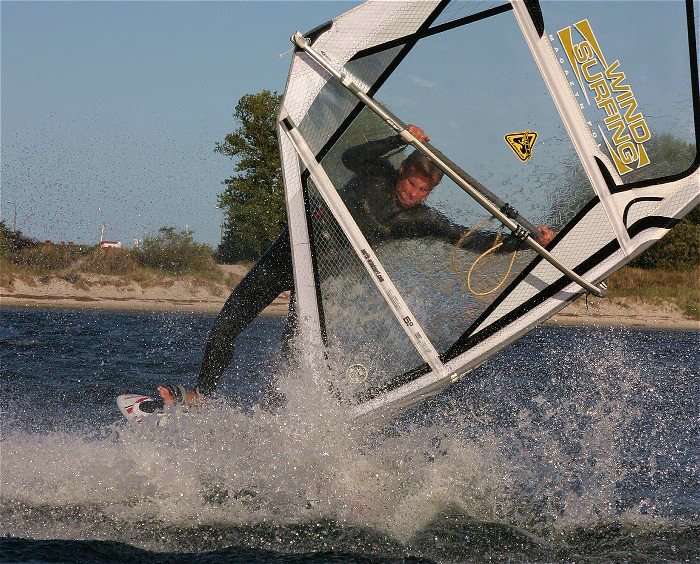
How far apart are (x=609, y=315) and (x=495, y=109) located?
22977 mm

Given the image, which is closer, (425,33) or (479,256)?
(425,33)

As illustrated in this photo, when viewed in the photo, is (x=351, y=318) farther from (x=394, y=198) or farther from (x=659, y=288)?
(x=659, y=288)

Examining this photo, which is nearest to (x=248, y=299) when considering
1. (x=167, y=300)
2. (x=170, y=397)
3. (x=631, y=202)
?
(x=170, y=397)

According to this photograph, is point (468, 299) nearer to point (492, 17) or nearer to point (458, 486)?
point (458, 486)

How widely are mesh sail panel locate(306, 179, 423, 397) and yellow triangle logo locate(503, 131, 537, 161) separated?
1238 millimetres

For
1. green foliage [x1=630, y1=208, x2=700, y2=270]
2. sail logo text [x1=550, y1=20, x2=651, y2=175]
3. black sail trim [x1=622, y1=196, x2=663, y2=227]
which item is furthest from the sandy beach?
sail logo text [x1=550, y1=20, x2=651, y2=175]

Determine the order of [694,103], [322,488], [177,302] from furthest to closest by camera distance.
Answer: [177,302], [322,488], [694,103]

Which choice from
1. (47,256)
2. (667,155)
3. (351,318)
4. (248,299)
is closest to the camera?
(667,155)

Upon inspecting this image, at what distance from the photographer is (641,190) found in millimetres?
5281

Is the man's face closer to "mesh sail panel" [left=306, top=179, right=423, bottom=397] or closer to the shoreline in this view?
"mesh sail panel" [left=306, top=179, right=423, bottom=397]

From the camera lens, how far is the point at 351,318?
5.98 meters

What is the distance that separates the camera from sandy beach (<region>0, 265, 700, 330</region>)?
2394 cm

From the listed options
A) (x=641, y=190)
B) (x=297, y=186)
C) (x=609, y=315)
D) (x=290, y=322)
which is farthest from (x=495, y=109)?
(x=609, y=315)

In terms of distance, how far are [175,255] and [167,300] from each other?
213 centimetres
